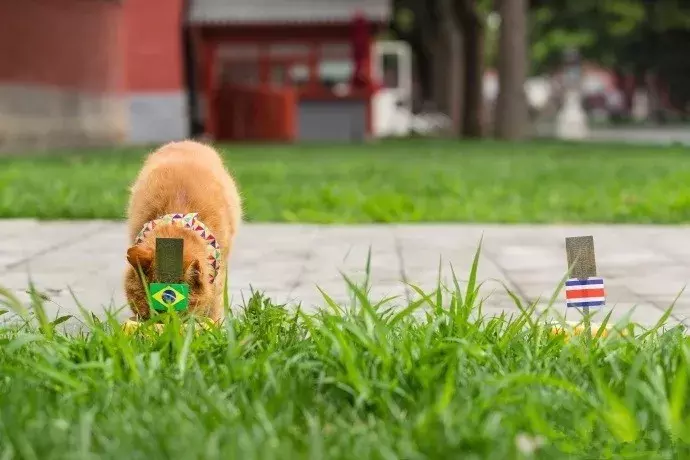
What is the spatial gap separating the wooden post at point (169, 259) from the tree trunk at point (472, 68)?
27340mm

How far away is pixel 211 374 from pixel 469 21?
28.9 m

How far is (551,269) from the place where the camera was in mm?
6656

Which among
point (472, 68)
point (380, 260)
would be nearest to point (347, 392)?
point (380, 260)

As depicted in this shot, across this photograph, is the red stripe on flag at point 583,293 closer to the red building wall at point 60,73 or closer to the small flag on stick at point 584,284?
the small flag on stick at point 584,284

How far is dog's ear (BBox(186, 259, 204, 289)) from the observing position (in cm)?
438

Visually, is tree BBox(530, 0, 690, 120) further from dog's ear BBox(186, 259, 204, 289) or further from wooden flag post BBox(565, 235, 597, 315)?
dog's ear BBox(186, 259, 204, 289)

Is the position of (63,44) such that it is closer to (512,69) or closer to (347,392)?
(512,69)

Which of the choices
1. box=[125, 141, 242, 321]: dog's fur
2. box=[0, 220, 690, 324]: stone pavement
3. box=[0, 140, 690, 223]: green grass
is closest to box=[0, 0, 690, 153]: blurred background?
box=[0, 140, 690, 223]: green grass

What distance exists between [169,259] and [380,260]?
2998 millimetres

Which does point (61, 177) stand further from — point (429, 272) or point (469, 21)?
point (469, 21)

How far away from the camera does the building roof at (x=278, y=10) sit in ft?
103

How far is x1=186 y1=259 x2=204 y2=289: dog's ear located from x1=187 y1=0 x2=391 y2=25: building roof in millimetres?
27264

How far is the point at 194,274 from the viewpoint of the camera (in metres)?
4.41

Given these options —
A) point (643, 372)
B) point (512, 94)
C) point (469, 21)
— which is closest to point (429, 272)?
point (643, 372)
